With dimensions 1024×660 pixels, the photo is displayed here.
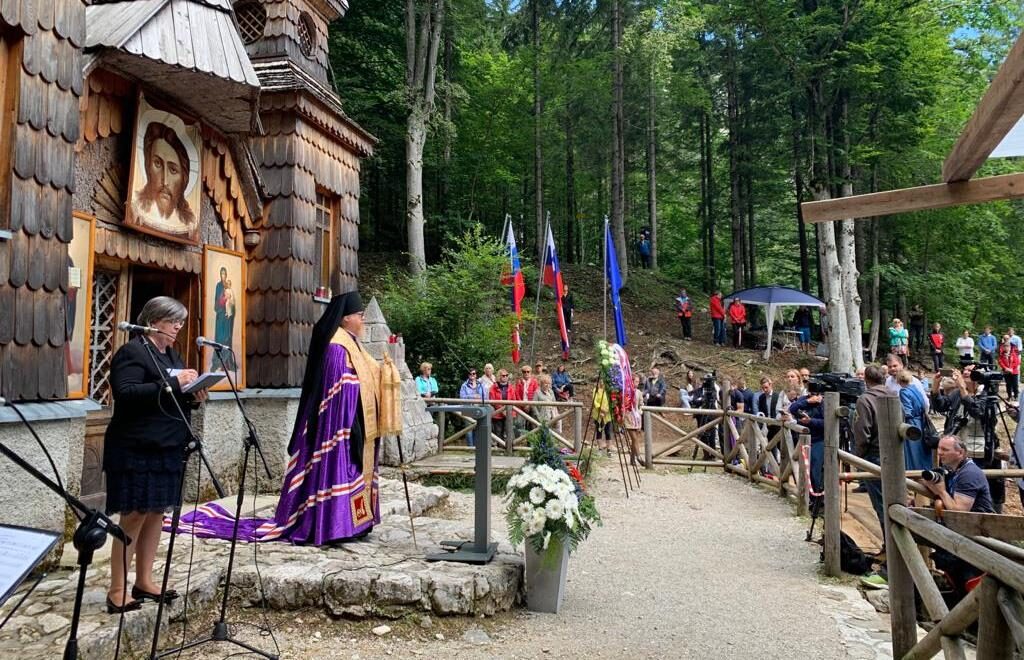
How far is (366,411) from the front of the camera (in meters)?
5.21

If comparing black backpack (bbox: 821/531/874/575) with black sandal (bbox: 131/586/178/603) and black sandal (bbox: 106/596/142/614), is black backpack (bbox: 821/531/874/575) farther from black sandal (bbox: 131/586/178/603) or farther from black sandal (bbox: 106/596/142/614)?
black sandal (bbox: 106/596/142/614)

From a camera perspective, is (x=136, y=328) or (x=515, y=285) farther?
(x=515, y=285)

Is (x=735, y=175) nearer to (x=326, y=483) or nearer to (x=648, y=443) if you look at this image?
(x=648, y=443)

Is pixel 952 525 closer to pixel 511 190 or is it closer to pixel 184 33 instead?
pixel 184 33

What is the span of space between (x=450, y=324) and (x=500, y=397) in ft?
9.58

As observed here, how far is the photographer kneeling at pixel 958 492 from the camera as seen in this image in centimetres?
452

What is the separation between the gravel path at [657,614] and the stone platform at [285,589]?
14 centimetres

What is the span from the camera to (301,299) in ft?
25.6

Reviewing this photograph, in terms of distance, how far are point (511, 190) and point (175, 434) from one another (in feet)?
88.4

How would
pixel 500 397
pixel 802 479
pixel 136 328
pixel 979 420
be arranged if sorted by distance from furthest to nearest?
pixel 500 397
pixel 802 479
pixel 979 420
pixel 136 328

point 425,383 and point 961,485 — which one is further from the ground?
point 425,383

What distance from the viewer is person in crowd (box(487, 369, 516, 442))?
11789 mm

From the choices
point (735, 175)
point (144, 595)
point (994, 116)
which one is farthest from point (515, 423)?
point (735, 175)

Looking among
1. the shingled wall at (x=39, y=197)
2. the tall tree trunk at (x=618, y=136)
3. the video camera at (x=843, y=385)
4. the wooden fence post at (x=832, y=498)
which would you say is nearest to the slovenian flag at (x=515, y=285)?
the tall tree trunk at (x=618, y=136)
